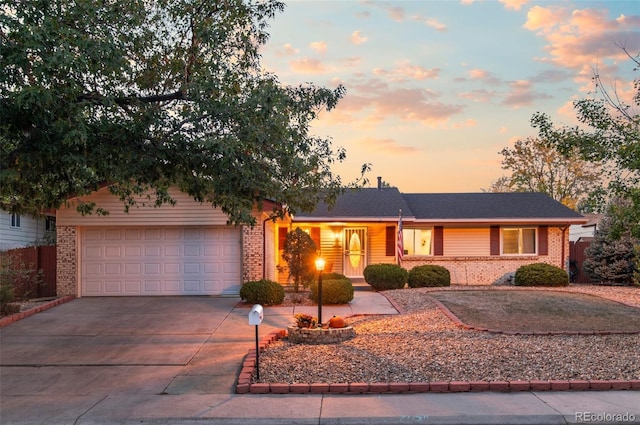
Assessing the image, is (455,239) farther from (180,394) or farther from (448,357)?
(180,394)

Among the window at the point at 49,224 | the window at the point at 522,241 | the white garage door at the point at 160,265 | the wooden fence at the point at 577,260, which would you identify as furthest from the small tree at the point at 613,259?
the window at the point at 49,224

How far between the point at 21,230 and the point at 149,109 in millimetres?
17787

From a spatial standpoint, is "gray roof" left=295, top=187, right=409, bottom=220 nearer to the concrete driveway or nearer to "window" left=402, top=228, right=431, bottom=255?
"window" left=402, top=228, right=431, bottom=255

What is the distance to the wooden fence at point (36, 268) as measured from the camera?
17.2 metres

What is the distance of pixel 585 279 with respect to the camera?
23.8 m

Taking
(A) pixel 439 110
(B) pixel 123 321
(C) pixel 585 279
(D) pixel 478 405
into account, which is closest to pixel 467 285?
(C) pixel 585 279

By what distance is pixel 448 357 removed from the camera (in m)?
9.20

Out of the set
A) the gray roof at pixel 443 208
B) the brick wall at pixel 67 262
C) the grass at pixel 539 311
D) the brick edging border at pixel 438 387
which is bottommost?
the brick edging border at pixel 438 387

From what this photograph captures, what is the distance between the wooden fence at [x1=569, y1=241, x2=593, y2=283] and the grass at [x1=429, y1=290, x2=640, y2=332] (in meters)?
6.45

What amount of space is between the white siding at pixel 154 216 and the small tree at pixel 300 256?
6.69 ft

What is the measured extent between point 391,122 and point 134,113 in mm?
9737

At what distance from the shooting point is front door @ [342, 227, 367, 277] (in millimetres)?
22734

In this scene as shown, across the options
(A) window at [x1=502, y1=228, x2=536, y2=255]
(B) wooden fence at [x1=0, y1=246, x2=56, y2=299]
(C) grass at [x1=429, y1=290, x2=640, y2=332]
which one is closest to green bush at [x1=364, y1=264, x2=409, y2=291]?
(C) grass at [x1=429, y1=290, x2=640, y2=332]

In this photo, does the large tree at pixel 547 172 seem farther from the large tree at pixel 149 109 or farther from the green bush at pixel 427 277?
the large tree at pixel 149 109
